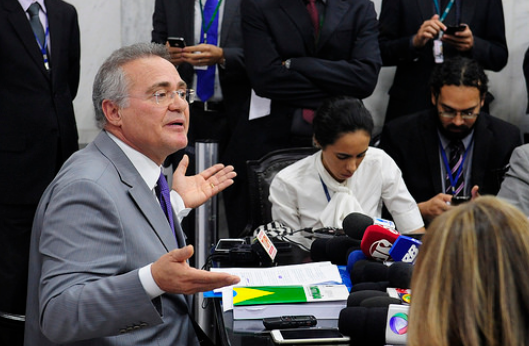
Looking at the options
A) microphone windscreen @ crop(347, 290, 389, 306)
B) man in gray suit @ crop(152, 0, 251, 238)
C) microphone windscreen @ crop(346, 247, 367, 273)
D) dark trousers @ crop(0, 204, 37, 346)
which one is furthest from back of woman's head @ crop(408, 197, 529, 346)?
dark trousers @ crop(0, 204, 37, 346)

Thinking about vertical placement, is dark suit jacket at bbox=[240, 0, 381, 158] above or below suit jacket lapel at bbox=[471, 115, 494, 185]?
above

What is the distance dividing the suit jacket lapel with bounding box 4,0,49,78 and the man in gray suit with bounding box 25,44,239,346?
2.11 m

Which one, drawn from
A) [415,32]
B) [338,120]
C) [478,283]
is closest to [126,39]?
[415,32]

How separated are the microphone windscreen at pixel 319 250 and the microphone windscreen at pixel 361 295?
2.42ft

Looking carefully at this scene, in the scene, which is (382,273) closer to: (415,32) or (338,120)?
(338,120)

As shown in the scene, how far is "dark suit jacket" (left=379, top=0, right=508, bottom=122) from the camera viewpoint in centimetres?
489

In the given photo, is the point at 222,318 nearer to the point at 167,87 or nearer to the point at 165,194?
the point at 165,194

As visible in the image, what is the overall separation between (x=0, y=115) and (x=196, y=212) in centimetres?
134

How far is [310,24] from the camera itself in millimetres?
4402

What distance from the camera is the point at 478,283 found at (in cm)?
131

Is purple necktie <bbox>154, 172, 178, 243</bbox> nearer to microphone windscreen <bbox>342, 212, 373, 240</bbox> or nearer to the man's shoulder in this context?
microphone windscreen <bbox>342, 212, 373, 240</bbox>

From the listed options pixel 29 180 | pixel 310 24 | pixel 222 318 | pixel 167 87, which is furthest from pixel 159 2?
pixel 222 318

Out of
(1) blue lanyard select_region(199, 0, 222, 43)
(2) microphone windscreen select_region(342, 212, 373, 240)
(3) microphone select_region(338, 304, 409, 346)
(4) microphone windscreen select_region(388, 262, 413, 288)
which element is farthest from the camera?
(1) blue lanyard select_region(199, 0, 222, 43)

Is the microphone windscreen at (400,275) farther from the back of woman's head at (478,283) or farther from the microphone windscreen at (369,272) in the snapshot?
the back of woman's head at (478,283)
